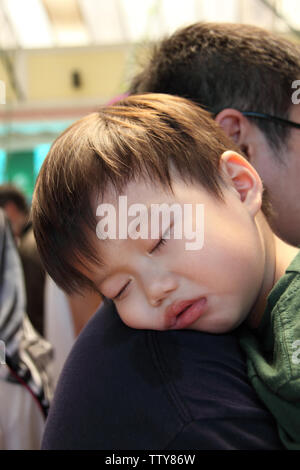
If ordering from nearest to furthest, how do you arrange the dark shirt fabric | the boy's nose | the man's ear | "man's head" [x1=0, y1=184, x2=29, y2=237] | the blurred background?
1. the dark shirt fabric
2. the boy's nose
3. the man's ear
4. "man's head" [x1=0, y1=184, x2=29, y2=237]
5. the blurred background

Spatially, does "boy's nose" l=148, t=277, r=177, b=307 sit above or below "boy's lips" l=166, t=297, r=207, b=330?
above

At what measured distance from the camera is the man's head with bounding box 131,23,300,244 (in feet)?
3.64

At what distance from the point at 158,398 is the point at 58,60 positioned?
604 centimetres

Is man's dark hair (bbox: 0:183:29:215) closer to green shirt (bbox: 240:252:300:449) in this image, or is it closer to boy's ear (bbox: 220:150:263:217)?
boy's ear (bbox: 220:150:263:217)

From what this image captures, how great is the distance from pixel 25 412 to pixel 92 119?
665 millimetres

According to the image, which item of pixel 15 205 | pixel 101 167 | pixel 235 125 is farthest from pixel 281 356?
pixel 15 205

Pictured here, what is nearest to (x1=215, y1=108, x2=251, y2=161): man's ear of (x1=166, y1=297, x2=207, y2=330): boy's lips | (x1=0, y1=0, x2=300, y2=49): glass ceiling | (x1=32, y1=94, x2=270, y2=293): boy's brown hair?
(x1=32, y1=94, x2=270, y2=293): boy's brown hair

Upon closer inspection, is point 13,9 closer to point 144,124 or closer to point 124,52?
point 124,52

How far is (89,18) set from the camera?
6.32 metres

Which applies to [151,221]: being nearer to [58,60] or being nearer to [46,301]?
[46,301]

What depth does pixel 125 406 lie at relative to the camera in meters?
0.68

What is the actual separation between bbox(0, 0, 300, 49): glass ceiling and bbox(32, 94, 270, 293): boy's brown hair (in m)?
5.41

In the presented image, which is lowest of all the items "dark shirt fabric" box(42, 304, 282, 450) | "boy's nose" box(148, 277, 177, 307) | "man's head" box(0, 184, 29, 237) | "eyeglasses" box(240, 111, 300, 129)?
"man's head" box(0, 184, 29, 237)
